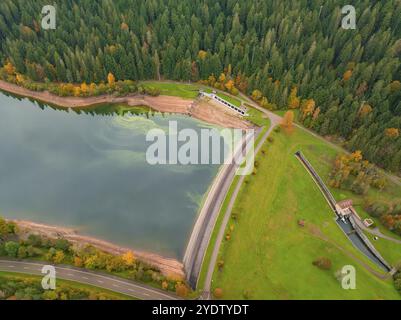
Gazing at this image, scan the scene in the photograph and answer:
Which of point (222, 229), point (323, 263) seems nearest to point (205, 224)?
Answer: point (222, 229)

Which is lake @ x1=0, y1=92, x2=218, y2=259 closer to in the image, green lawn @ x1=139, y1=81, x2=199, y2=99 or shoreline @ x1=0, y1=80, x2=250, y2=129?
shoreline @ x1=0, y1=80, x2=250, y2=129

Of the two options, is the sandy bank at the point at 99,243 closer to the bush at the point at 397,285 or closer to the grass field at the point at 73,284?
the grass field at the point at 73,284

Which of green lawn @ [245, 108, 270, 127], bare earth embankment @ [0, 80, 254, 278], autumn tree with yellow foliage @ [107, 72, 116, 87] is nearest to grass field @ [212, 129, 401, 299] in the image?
green lawn @ [245, 108, 270, 127]

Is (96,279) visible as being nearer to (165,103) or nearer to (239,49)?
(165,103)

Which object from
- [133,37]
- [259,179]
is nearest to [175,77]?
[133,37]

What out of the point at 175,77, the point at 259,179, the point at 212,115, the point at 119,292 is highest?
the point at 175,77

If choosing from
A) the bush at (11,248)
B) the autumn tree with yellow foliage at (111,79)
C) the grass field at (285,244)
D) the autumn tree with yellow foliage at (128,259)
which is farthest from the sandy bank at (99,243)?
the autumn tree with yellow foliage at (111,79)

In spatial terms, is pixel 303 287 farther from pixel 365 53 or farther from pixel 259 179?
pixel 365 53
